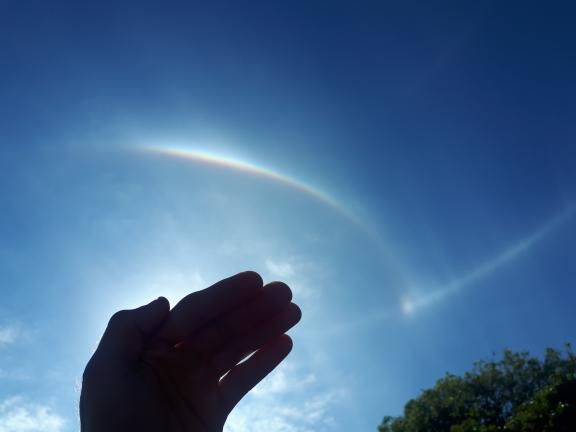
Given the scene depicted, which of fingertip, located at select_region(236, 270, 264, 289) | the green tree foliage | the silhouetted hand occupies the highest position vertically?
the green tree foliage

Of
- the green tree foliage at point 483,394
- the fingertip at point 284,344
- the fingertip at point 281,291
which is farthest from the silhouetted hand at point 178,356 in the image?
the green tree foliage at point 483,394

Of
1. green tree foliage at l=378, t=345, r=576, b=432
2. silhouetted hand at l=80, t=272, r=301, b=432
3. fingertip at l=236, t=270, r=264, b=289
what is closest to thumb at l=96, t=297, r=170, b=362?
silhouetted hand at l=80, t=272, r=301, b=432

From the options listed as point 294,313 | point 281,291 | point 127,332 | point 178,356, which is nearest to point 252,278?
point 281,291

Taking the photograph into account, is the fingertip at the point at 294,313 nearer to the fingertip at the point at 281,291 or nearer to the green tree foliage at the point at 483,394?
the fingertip at the point at 281,291

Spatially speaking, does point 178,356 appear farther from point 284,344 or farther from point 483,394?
point 483,394

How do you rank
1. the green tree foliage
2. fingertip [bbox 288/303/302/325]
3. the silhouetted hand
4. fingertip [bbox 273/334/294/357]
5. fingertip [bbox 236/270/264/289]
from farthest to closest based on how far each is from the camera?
the green tree foliage → fingertip [bbox 273/334/294/357] → fingertip [bbox 288/303/302/325] → fingertip [bbox 236/270/264/289] → the silhouetted hand

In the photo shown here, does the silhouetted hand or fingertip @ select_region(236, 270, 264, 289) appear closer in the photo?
the silhouetted hand

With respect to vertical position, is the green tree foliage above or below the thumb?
above

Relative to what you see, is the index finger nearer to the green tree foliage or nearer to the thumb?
the thumb
